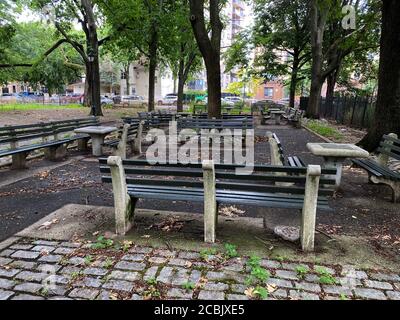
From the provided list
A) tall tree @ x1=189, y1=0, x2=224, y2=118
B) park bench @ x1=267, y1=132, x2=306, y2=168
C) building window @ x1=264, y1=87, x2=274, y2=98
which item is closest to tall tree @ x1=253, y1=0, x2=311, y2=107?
tall tree @ x1=189, y1=0, x2=224, y2=118

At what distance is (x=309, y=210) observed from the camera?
138 inches

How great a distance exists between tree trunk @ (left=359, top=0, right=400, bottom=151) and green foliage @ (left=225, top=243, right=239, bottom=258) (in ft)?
21.1

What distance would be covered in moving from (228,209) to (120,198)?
5.67ft

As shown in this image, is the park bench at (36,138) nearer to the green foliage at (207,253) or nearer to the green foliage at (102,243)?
the green foliage at (102,243)

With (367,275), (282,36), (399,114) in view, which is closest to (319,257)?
(367,275)

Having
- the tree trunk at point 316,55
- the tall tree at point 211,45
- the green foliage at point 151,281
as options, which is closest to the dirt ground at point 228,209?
the green foliage at point 151,281

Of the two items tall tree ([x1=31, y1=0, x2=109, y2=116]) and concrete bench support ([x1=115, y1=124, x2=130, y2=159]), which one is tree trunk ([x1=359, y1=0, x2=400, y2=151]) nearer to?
concrete bench support ([x1=115, y1=124, x2=130, y2=159])

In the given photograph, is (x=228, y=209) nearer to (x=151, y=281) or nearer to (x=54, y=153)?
(x=151, y=281)

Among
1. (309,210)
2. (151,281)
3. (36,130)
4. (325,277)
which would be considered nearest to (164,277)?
(151,281)

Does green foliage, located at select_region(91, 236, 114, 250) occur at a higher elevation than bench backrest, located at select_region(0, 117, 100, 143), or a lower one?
lower

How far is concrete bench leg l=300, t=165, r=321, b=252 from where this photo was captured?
3.41 m

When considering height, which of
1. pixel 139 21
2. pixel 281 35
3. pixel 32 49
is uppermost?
pixel 281 35

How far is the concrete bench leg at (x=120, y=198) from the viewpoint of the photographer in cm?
376

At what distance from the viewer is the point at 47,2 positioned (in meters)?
20.8
